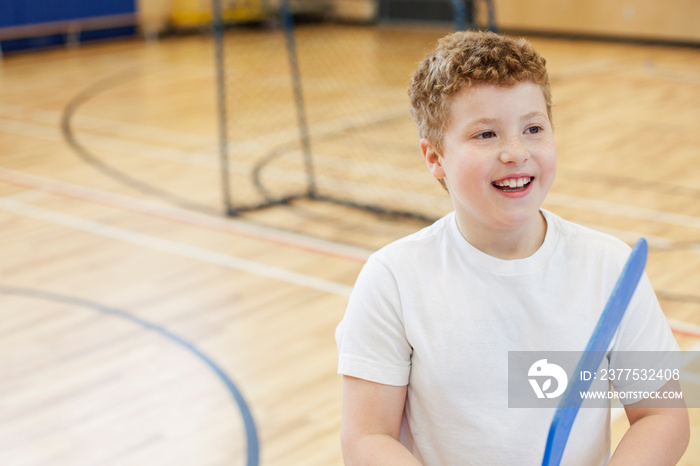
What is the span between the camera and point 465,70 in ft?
3.35

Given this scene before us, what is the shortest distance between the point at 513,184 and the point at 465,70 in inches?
5.9

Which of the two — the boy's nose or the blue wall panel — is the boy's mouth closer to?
the boy's nose

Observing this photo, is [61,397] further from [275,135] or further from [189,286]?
[275,135]

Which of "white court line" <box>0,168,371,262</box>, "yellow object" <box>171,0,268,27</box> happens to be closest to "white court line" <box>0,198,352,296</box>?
"white court line" <box>0,168,371,262</box>

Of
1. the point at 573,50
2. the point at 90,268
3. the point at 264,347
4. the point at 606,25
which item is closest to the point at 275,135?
the point at 90,268

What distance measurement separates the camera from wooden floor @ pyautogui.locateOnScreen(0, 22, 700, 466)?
8.44 feet

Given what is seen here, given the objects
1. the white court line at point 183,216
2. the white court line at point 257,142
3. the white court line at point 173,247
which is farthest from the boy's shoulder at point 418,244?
the white court line at point 257,142

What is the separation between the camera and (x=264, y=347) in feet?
10.0

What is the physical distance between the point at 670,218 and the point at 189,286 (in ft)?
7.94

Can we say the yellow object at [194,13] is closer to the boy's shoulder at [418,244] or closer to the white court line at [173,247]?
the white court line at [173,247]

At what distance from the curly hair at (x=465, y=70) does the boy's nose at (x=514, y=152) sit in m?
0.07

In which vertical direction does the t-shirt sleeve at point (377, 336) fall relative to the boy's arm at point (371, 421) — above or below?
above

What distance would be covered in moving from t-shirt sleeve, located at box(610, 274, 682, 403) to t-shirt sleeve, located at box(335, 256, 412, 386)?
27 centimetres

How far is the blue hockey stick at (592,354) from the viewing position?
0.83 metres
